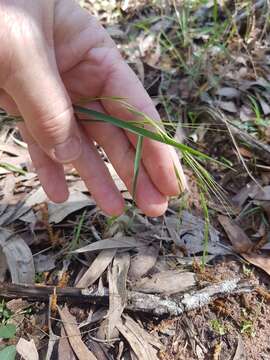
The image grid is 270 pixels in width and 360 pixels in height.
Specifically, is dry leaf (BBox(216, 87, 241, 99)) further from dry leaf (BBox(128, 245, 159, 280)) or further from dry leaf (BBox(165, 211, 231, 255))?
dry leaf (BBox(128, 245, 159, 280))

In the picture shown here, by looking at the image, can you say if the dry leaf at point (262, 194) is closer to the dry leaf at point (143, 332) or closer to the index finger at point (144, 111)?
the index finger at point (144, 111)

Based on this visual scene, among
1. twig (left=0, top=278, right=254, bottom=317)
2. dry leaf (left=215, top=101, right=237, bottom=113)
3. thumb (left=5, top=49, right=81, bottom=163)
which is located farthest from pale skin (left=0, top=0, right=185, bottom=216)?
dry leaf (left=215, top=101, right=237, bottom=113)

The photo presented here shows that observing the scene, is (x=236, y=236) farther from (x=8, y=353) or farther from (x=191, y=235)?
(x=8, y=353)

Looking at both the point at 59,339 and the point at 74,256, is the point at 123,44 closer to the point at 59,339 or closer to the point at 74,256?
the point at 74,256

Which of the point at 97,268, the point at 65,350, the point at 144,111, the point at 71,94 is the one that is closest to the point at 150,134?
the point at 144,111

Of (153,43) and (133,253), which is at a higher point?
(153,43)

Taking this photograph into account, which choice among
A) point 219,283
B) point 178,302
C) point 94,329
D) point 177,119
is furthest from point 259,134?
point 94,329
